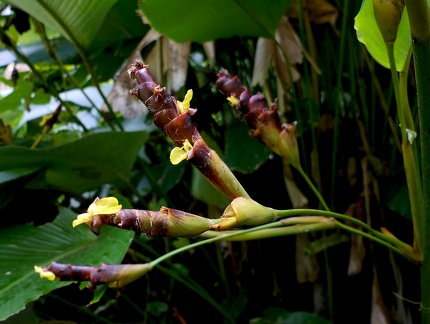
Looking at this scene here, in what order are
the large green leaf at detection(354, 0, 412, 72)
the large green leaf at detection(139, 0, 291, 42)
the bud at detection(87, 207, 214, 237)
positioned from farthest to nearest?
1. the large green leaf at detection(139, 0, 291, 42)
2. the large green leaf at detection(354, 0, 412, 72)
3. the bud at detection(87, 207, 214, 237)

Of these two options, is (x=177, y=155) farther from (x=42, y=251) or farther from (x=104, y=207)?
(x=42, y=251)

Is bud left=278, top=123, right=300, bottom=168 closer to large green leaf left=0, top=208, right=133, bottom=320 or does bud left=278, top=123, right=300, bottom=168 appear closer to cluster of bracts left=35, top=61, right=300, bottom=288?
cluster of bracts left=35, top=61, right=300, bottom=288

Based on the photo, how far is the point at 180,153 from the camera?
0.32m

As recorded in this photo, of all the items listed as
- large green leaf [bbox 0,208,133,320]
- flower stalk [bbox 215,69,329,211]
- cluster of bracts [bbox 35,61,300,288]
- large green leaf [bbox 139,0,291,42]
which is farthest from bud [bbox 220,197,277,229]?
large green leaf [bbox 139,0,291,42]

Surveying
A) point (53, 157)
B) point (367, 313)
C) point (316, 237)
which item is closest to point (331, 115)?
point (316, 237)

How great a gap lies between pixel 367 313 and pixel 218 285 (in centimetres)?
30

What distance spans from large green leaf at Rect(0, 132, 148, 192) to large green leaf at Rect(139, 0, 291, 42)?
16cm

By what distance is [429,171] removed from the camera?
0.36 metres

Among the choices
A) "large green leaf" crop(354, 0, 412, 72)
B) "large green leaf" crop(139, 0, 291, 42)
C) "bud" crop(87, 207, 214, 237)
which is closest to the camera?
"bud" crop(87, 207, 214, 237)

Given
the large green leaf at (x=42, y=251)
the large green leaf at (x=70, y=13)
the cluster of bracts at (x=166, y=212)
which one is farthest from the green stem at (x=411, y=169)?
the large green leaf at (x=70, y=13)

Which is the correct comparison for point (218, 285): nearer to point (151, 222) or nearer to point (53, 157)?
point (53, 157)

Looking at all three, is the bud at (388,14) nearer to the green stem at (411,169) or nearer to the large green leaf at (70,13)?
the green stem at (411,169)

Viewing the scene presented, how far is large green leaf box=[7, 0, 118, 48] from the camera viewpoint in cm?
64

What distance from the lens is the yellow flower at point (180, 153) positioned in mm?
313
